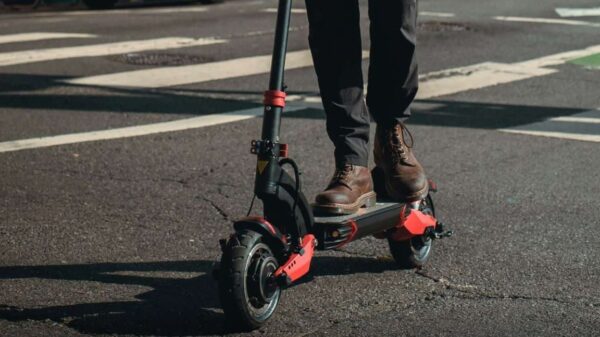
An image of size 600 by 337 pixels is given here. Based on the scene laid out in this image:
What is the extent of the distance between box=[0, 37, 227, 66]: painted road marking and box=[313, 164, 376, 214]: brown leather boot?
6.70m

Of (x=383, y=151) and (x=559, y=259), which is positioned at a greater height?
(x=383, y=151)

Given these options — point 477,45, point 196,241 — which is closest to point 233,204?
point 196,241

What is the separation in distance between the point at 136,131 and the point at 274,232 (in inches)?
160

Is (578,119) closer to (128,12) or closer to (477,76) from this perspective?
(477,76)

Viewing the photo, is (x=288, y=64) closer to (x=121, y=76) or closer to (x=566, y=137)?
(x=121, y=76)

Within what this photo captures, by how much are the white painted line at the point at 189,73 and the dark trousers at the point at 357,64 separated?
528 cm

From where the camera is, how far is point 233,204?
20.2 ft

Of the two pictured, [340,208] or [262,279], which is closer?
[262,279]

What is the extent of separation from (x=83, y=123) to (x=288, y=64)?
3.27 m

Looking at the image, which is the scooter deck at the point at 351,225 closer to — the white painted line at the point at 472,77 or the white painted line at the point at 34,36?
the white painted line at the point at 472,77

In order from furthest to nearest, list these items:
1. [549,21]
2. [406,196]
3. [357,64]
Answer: [549,21] < [406,196] < [357,64]

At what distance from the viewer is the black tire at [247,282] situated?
3946 millimetres

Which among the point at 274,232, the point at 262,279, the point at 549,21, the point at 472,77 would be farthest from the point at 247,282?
the point at 549,21

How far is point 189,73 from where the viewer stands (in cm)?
1050
